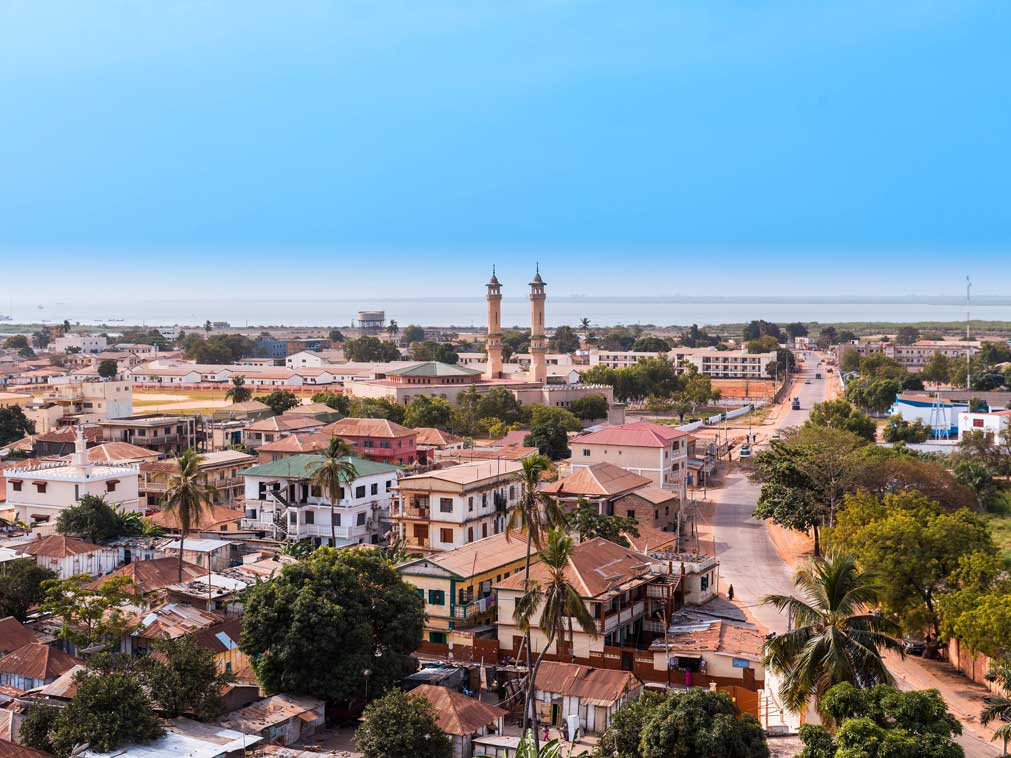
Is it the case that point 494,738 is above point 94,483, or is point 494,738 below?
below

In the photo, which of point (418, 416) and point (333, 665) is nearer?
point (333, 665)

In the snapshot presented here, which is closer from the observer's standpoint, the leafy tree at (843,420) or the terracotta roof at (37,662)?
the terracotta roof at (37,662)

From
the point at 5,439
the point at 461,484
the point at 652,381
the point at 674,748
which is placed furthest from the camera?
the point at 652,381

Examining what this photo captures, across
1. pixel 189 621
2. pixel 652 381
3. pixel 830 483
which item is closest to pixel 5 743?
pixel 189 621

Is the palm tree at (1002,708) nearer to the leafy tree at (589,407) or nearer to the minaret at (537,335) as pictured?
the leafy tree at (589,407)

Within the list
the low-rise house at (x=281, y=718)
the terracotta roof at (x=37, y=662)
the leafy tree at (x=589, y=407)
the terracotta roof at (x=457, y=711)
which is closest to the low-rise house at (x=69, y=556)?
the terracotta roof at (x=37, y=662)

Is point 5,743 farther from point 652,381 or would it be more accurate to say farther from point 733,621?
point 652,381
